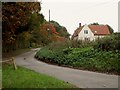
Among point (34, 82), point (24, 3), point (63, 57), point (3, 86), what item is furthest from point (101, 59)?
point (3, 86)

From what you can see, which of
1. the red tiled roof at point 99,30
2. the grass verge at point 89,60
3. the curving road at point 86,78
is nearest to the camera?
the curving road at point 86,78

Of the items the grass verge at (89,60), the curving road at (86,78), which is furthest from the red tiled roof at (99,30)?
the curving road at (86,78)

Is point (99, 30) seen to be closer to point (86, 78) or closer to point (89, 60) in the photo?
point (89, 60)

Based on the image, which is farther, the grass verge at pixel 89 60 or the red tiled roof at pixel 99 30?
the red tiled roof at pixel 99 30

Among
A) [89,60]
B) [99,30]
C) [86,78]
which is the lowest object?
[86,78]

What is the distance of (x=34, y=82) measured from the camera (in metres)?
13.5

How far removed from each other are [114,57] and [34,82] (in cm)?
1188

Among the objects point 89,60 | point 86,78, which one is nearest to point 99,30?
point 89,60

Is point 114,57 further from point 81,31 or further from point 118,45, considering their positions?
point 81,31

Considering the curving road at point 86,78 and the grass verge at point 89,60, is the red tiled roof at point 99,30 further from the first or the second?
the curving road at point 86,78

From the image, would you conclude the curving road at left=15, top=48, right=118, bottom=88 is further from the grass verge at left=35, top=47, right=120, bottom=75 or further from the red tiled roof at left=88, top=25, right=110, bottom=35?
the red tiled roof at left=88, top=25, right=110, bottom=35

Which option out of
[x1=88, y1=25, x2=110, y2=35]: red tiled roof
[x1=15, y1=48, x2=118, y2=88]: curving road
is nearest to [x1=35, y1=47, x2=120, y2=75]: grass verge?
[x1=15, y1=48, x2=118, y2=88]: curving road

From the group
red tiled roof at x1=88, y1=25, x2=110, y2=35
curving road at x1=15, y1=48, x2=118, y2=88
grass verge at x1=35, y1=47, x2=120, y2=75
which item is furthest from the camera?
red tiled roof at x1=88, y1=25, x2=110, y2=35

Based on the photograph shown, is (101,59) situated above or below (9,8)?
below
